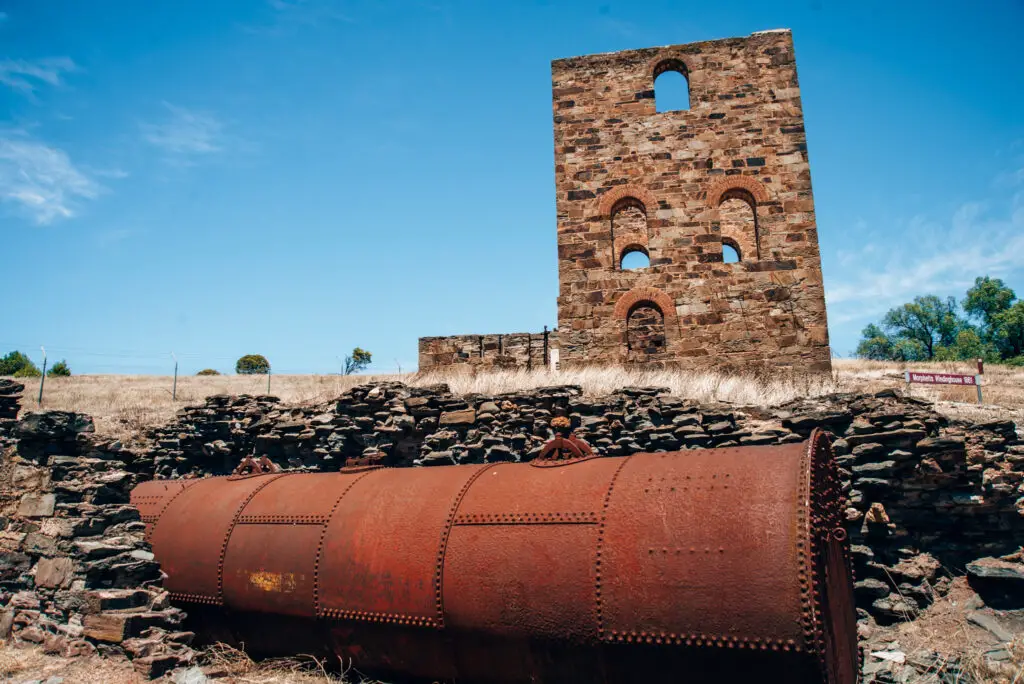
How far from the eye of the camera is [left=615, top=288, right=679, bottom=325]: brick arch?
13.6m

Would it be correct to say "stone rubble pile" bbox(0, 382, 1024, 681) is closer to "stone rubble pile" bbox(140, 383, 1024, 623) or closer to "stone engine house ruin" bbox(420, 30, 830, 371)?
"stone rubble pile" bbox(140, 383, 1024, 623)

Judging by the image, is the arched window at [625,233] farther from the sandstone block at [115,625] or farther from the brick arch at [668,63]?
the sandstone block at [115,625]

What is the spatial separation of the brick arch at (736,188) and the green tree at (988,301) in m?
35.5

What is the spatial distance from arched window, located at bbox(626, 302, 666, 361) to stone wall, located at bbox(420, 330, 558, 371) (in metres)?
2.01

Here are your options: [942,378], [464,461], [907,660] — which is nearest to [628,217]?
[942,378]

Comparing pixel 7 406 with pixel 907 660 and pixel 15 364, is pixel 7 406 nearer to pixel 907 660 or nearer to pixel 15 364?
pixel 907 660

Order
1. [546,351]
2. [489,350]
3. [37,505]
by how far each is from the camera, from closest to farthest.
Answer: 1. [37,505]
2. [546,351]
3. [489,350]

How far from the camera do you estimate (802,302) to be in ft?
43.6

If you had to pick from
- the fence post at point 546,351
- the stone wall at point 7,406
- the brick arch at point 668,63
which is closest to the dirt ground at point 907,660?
the stone wall at point 7,406

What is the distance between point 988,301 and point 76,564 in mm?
49792

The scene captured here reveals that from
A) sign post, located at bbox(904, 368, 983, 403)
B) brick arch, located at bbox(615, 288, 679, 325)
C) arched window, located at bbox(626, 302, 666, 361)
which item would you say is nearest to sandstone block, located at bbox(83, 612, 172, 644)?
arched window, located at bbox(626, 302, 666, 361)

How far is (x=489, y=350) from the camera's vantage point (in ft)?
50.4

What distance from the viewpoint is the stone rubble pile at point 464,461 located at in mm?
5441

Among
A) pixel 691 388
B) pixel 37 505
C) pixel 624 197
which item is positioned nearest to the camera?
pixel 37 505
